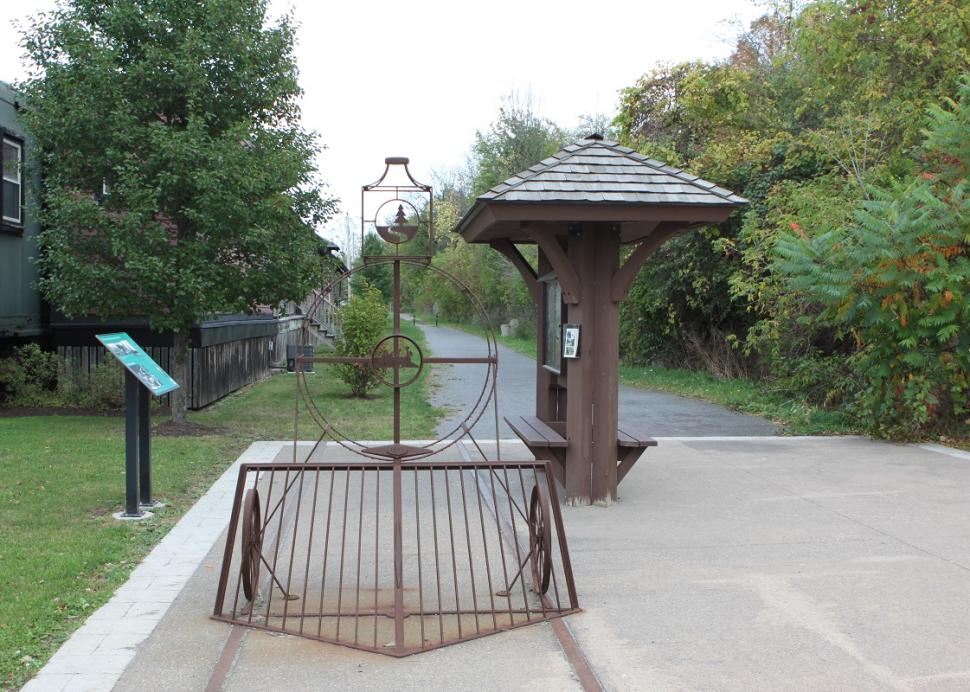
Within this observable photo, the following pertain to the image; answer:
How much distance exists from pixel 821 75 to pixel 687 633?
14.1m

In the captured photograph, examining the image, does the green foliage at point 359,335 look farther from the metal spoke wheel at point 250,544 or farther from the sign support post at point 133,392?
the metal spoke wheel at point 250,544

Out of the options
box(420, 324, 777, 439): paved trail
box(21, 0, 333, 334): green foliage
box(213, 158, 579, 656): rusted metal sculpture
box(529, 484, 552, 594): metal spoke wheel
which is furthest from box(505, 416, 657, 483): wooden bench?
box(21, 0, 333, 334): green foliage

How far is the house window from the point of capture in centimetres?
1517

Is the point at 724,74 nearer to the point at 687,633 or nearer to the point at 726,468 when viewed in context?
the point at 726,468

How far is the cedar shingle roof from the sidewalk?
261 cm

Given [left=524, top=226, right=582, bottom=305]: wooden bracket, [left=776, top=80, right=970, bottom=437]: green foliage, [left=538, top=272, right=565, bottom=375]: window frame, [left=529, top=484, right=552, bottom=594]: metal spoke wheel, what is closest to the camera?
[left=529, top=484, right=552, bottom=594]: metal spoke wheel

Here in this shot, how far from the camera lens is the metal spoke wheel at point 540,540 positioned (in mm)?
5246

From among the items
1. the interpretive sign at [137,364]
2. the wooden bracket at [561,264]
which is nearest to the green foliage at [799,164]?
the wooden bracket at [561,264]

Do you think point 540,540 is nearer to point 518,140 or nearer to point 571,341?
point 571,341

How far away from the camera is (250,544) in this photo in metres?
5.20

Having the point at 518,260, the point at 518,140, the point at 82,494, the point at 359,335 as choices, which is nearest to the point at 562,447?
the point at 518,260

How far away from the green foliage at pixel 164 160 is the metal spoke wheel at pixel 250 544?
23.7 ft

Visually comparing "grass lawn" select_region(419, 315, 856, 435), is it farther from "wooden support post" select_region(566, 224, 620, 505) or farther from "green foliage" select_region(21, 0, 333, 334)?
"green foliage" select_region(21, 0, 333, 334)

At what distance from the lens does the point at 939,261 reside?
33.7ft
